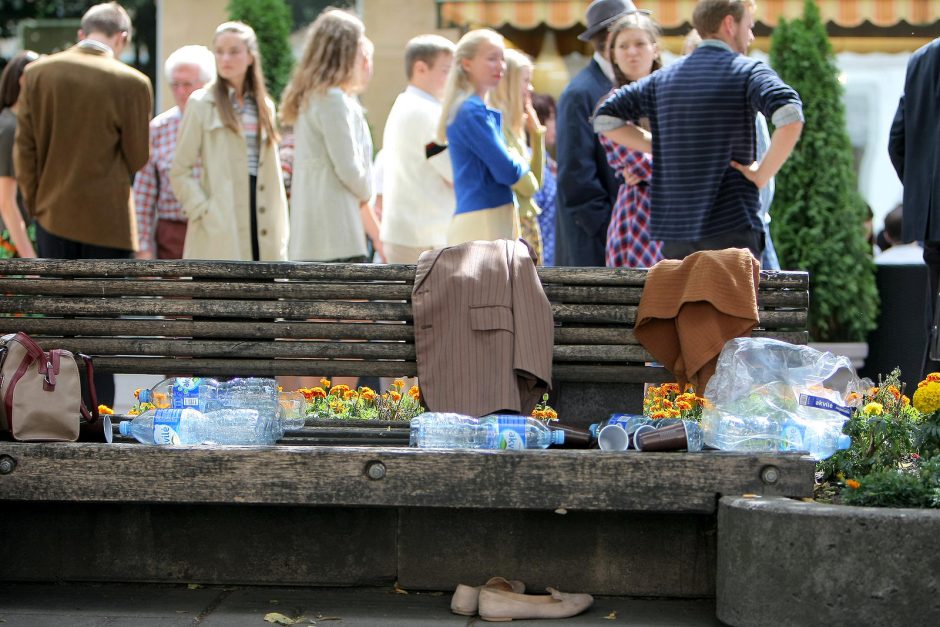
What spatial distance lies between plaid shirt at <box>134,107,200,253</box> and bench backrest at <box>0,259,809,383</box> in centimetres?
301

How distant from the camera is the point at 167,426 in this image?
4.52 m

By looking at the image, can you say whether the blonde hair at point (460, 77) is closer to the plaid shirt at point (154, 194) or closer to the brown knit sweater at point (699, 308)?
the brown knit sweater at point (699, 308)

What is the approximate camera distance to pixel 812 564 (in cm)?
374

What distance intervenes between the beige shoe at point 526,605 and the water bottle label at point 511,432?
43 centimetres

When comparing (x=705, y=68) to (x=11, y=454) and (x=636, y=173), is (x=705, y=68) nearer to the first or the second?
(x=636, y=173)

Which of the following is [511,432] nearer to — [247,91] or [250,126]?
[250,126]

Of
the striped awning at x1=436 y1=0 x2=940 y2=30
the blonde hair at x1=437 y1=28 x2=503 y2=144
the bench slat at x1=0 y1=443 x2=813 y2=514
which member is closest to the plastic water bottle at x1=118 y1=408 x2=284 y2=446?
the bench slat at x1=0 y1=443 x2=813 y2=514

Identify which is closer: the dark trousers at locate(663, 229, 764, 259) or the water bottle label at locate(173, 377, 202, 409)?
the water bottle label at locate(173, 377, 202, 409)

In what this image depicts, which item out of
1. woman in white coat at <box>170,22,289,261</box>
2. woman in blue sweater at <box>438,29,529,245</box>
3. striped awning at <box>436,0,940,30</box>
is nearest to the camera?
woman in blue sweater at <box>438,29,529,245</box>

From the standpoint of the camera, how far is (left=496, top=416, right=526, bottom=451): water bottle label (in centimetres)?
430

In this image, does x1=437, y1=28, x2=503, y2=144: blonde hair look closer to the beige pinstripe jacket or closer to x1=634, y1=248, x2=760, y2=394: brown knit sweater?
the beige pinstripe jacket

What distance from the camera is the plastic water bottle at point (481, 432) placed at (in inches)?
171

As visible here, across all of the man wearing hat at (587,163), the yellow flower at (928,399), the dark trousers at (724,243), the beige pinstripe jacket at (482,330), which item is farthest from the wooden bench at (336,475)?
the man wearing hat at (587,163)

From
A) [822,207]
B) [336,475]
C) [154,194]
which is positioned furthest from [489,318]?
[822,207]
